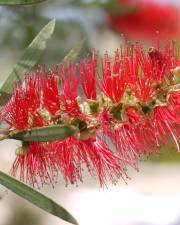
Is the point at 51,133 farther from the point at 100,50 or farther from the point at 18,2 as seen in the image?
the point at 100,50

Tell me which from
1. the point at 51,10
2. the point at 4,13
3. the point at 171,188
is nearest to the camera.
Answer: the point at 4,13

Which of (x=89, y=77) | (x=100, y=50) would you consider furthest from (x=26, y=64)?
(x=100, y=50)

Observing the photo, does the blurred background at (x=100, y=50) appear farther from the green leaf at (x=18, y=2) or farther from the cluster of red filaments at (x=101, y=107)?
the green leaf at (x=18, y=2)

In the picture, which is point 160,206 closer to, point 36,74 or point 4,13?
point 4,13

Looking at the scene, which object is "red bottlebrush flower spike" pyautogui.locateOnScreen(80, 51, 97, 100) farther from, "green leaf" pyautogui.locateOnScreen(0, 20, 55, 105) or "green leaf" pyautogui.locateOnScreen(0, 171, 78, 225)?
"green leaf" pyautogui.locateOnScreen(0, 171, 78, 225)

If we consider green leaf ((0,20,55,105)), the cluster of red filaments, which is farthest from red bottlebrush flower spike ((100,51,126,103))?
green leaf ((0,20,55,105))

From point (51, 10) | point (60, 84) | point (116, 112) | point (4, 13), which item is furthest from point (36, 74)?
point (51, 10)
